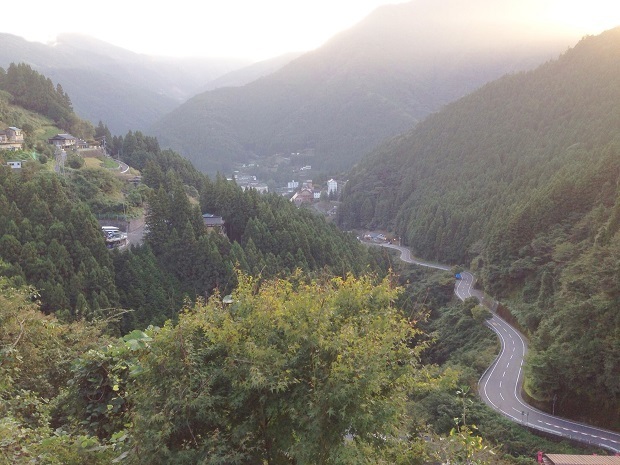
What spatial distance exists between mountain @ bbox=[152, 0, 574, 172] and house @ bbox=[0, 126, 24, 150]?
101173 mm

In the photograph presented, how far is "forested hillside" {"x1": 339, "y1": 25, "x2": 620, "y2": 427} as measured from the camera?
20266mm

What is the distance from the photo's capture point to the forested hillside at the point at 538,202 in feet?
66.5

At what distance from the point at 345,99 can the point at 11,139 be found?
144735 mm

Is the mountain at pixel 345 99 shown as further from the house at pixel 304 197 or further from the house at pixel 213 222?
the house at pixel 213 222

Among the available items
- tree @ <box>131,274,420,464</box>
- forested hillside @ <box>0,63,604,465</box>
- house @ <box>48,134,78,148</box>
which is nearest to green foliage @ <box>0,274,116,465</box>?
forested hillside @ <box>0,63,604,465</box>

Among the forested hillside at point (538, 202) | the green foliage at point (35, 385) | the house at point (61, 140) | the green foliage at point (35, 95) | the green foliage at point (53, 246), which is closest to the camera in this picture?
the green foliage at point (35, 385)

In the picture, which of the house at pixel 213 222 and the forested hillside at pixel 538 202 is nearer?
the forested hillside at pixel 538 202

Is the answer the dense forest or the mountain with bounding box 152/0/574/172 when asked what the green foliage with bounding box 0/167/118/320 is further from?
the mountain with bounding box 152/0/574/172

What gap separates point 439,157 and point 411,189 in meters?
8.47

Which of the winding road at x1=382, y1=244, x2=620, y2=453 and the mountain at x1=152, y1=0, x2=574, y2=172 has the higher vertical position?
the mountain at x1=152, y1=0, x2=574, y2=172

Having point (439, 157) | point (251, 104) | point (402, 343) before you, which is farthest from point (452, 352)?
point (251, 104)

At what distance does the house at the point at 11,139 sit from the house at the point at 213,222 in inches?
541

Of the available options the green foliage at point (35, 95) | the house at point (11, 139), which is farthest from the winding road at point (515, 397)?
the green foliage at point (35, 95)

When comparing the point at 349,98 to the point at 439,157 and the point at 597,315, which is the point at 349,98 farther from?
the point at 597,315
